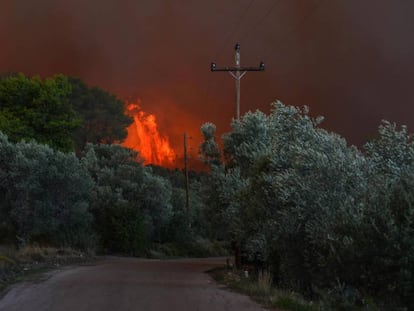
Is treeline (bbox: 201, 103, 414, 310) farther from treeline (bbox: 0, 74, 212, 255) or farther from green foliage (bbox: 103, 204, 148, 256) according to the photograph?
green foliage (bbox: 103, 204, 148, 256)

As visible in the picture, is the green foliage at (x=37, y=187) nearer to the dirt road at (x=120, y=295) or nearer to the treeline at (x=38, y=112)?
the treeline at (x=38, y=112)

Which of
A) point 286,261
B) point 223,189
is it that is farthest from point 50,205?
point 286,261

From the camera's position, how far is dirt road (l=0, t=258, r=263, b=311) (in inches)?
645

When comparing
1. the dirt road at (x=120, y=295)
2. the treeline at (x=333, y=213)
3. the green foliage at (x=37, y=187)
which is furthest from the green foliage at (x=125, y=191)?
the dirt road at (x=120, y=295)

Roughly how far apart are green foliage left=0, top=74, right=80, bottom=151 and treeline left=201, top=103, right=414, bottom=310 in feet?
78.1

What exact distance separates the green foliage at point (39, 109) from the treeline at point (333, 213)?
23803 mm

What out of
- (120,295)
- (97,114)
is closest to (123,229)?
(97,114)

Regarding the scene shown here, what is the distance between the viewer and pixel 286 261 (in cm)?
2136

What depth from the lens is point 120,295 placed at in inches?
734

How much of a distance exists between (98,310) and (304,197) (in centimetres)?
689

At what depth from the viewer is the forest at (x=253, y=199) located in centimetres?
1552

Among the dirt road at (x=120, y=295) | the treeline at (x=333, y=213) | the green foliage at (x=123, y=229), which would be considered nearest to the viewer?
the treeline at (x=333, y=213)

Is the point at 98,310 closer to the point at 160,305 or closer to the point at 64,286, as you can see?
the point at 160,305

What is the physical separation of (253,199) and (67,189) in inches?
756
